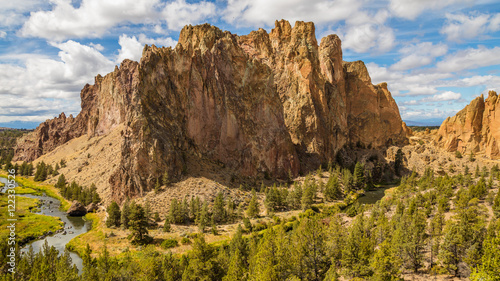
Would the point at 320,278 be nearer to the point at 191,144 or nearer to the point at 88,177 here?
the point at 191,144

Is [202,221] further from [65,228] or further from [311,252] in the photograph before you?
[65,228]

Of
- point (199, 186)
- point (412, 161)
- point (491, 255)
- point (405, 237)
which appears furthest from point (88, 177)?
point (412, 161)

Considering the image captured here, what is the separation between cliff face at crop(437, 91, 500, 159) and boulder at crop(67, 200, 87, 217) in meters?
150

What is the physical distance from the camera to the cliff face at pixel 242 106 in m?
89.2

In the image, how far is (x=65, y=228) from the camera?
7781cm

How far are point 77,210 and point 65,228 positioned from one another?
1125cm

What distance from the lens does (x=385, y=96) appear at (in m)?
156

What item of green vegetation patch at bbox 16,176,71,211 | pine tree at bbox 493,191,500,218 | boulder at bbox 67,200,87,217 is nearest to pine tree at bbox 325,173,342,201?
pine tree at bbox 493,191,500,218

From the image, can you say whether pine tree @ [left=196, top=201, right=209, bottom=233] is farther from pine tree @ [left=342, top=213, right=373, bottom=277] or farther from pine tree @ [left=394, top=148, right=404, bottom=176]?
pine tree @ [left=394, top=148, right=404, bottom=176]

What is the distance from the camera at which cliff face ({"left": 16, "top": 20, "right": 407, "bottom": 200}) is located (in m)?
89.2

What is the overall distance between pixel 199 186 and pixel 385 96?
389ft

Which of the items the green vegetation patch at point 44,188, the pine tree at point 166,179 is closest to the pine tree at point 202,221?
the pine tree at point 166,179

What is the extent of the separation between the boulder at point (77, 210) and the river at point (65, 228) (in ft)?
5.06

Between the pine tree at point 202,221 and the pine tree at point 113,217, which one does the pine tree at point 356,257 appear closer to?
the pine tree at point 202,221
